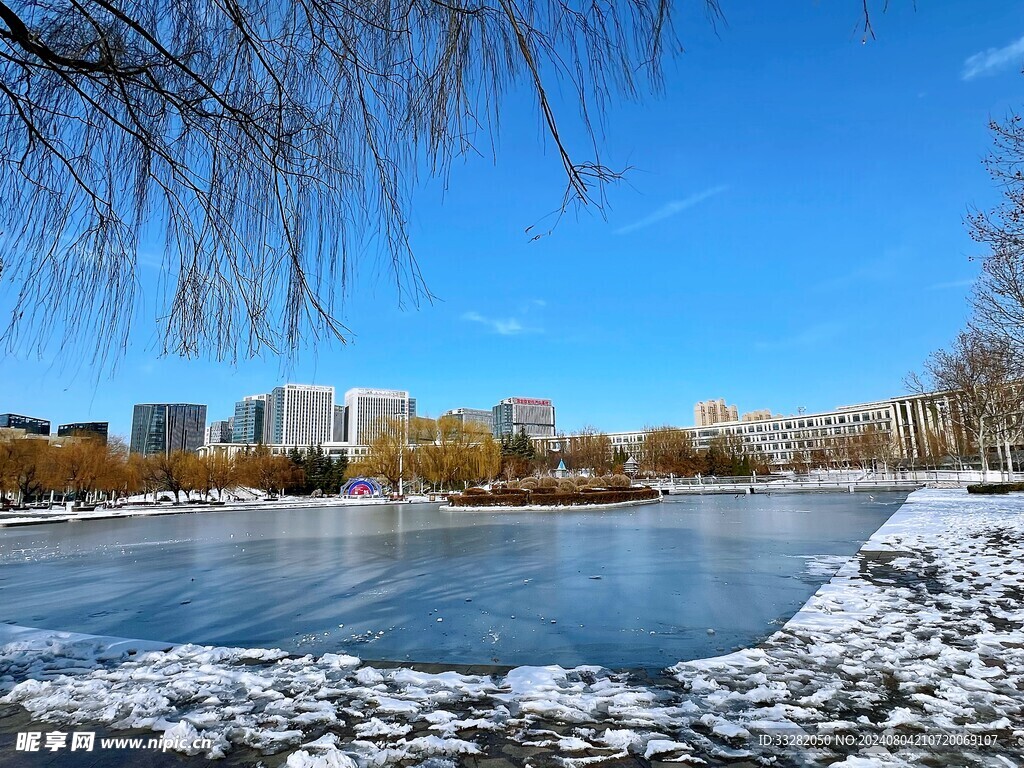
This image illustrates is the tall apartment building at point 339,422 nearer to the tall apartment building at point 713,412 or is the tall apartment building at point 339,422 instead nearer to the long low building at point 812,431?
the long low building at point 812,431

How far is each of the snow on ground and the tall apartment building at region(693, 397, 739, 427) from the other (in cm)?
13782

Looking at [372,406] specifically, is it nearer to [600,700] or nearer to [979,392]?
[979,392]

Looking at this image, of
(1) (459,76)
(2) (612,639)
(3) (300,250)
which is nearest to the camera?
(1) (459,76)

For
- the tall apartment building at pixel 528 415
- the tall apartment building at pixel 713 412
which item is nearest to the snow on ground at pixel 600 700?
the tall apartment building at pixel 528 415

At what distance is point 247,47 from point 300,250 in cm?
70

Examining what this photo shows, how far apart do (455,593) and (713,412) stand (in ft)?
455

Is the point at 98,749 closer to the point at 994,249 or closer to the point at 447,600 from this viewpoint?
the point at 447,600

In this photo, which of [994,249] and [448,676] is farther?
[994,249]

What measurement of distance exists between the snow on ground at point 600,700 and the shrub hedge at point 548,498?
19682 mm

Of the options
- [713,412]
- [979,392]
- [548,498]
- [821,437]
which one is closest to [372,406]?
[548,498]

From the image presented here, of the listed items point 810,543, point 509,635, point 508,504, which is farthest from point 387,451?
point 509,635

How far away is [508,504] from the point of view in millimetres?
24422

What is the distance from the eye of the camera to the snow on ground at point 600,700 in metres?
2.03

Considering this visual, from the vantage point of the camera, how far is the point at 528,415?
11381 centimetres
